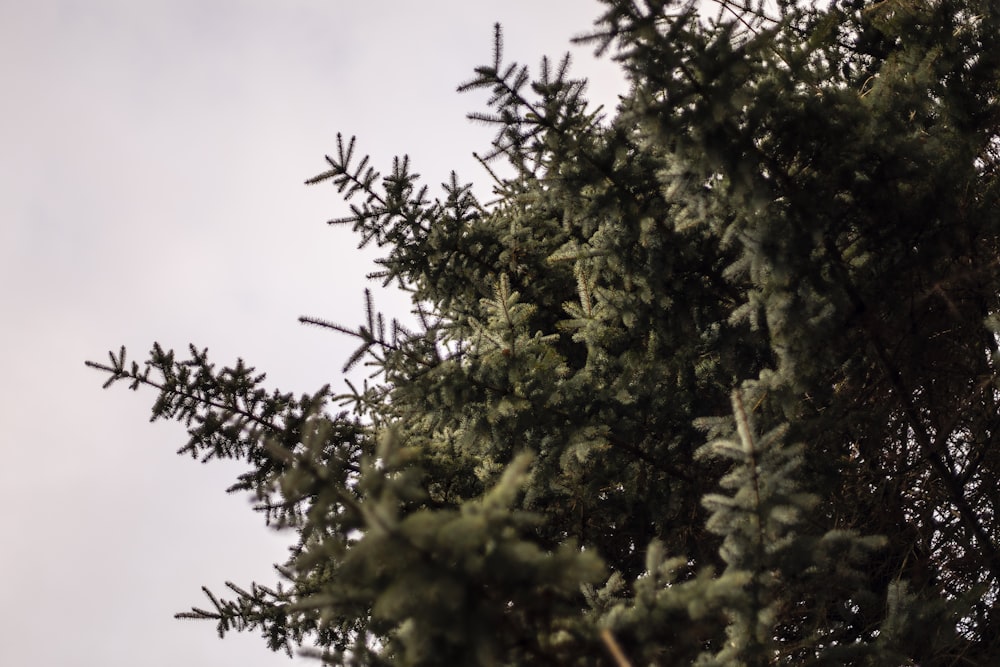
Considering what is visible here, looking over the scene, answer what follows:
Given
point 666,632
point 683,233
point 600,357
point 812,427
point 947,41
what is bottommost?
point 666,632

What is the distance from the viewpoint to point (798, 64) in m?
5.06

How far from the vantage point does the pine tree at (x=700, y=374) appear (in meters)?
3.64

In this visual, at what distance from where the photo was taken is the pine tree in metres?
3.64

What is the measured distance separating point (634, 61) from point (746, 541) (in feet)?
9.00

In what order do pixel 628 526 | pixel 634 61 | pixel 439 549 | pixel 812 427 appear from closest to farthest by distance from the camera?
pixel 439 549, pixel 634 61, pixel 812 427, pixel 628 526

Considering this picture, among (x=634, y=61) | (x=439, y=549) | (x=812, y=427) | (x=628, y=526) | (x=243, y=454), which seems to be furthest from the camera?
(x=243, y=454)

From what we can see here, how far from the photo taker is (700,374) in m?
5.74

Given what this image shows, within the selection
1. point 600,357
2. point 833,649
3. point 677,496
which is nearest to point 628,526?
point 677,496

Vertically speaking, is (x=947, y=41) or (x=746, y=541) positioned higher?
(x=947, y=41)

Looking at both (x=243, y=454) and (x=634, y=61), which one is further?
(x=243, y=454)

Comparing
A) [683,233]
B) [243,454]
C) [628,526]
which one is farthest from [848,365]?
[243,454]

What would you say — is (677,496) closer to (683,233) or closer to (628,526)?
(628,526)

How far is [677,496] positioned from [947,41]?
4028 millimetres

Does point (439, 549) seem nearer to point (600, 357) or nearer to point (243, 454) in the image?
point (600, 357)
